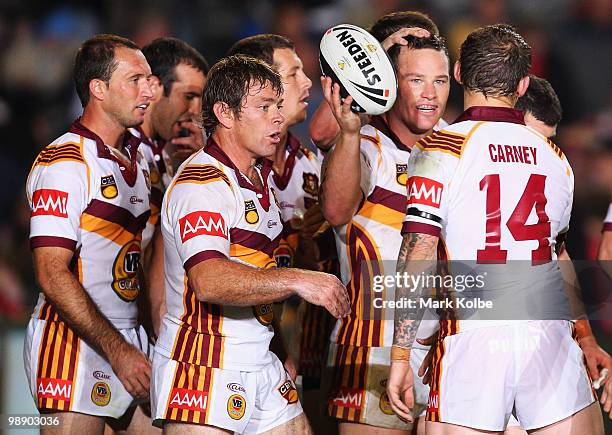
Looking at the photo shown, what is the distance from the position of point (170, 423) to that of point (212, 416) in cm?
19

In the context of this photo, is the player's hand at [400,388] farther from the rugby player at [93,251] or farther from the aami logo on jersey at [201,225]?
the rugby player at [93,251]

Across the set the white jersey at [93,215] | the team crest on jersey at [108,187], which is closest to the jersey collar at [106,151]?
the white jersey at [93,215]

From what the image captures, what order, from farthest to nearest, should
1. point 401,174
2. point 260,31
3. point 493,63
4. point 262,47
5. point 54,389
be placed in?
point 260,31 → point 262,47 → point 401,174 → point 54,389 → point 493,63

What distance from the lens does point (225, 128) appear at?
14.1 feet

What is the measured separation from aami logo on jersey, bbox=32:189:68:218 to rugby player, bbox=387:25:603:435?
5.01 feet

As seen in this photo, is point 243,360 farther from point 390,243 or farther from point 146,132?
point 146,132

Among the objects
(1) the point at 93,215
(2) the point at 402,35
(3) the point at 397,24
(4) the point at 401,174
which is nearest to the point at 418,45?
(2) the point at 402,35

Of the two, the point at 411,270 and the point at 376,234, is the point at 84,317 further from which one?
the point at 411,270

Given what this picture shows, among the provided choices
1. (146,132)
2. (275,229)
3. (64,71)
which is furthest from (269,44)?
(64,71)

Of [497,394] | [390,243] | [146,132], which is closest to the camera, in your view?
[497,394]

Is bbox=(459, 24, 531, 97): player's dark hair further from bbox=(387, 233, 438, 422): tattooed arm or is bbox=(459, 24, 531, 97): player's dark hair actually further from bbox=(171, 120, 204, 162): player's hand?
bbox=(171, 120, 204, 162): player's hand

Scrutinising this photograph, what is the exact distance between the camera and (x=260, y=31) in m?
9.65

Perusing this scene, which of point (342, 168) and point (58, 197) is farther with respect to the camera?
point (58, 197)

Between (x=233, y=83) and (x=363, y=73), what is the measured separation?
0.56 metres
